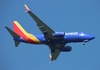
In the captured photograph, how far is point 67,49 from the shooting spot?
275ft

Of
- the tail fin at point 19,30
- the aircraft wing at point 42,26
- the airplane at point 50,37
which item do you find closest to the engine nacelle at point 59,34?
the airplane at point 50,37

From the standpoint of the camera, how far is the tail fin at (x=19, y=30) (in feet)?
273

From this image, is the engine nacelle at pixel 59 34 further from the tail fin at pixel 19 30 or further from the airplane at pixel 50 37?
the tail fin at pixel 19 30

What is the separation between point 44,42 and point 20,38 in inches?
249

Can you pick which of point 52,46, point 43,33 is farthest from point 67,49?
point 43,33

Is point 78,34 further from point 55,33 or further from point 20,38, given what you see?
point 20,38

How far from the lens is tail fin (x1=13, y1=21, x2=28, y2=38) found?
83.1 m

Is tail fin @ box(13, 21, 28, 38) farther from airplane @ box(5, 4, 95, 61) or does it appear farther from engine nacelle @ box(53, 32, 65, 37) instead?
engine nacelle @ box(53, 32, 65, 37)

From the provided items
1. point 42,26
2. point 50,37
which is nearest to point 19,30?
point 50,37

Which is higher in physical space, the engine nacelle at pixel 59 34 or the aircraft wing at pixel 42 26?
the aircraft wing at pixel 42 26

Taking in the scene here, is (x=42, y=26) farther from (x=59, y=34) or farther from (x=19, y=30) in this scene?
(x=19, y=30)

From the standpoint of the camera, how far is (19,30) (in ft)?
284

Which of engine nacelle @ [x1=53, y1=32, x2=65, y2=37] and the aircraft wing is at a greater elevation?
the aircraft wing

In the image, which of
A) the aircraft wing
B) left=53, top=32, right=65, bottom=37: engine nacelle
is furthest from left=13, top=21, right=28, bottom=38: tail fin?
left=53, top=32, right=65, bottom=37: engine nacelle
